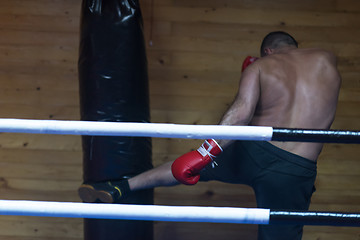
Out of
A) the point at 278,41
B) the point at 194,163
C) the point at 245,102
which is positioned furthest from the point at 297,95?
the point at 194,163

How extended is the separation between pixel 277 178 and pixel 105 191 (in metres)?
0.70

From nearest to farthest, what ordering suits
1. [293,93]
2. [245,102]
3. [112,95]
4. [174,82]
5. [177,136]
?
[177,136], [245,102], [293,93], [112,95], [174,82]

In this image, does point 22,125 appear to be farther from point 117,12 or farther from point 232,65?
point 232,65

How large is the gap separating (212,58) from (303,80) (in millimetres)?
844

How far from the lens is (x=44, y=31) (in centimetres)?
238

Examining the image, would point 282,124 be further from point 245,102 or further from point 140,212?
point 140,212

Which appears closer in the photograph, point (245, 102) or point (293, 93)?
point (245, 102)

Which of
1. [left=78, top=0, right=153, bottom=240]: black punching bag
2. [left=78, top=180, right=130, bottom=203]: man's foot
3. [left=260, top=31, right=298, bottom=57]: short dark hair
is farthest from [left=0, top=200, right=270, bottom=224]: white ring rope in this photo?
[left=260, top=31, right=298, bottom=57]: short dark hair

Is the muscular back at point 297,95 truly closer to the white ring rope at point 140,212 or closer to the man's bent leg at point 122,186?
the man's bent leg at point 122,186

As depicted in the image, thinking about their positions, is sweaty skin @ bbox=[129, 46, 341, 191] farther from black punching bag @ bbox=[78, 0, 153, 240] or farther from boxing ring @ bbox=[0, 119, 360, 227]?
boxing ring @ bbox=[0, 119, 360, 227]

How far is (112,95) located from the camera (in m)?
1.73

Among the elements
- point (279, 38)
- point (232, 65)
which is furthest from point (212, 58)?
point (279, 38)

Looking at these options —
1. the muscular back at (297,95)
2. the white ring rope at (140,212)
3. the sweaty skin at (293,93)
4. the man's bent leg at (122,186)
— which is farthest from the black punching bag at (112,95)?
the white ring rope at (140,212)

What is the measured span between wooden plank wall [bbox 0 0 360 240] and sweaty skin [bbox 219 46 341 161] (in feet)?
2.46
